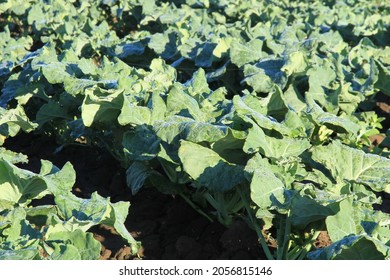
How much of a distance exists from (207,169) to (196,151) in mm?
103

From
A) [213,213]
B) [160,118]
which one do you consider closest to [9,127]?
[160,118]

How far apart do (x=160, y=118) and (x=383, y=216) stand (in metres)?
1.36

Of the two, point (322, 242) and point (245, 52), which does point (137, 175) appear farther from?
point (245, 52)

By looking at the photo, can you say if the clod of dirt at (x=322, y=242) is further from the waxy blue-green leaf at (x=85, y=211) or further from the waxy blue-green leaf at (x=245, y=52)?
the waxy blue-green leaf at (x=245, y=52)

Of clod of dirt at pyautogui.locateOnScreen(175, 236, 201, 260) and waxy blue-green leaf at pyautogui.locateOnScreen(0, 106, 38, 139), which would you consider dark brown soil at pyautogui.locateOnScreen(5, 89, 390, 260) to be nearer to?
clod of dirt at pyautogui.locateOnScreen(175, 236, 201, 260)

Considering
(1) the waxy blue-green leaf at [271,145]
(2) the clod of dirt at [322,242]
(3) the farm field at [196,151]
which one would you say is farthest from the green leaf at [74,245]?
(2) the clod of dirt at [322,242]

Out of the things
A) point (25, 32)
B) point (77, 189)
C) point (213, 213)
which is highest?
point (213, 213)

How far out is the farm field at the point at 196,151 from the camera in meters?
2.70

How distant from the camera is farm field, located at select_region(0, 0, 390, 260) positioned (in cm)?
270

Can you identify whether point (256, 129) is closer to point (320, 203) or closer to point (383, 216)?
point (320, 203)

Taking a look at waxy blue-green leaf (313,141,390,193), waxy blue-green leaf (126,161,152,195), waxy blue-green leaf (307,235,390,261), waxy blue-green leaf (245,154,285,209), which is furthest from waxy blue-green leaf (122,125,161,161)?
waxy blue-green leaf (307,235,390,261)

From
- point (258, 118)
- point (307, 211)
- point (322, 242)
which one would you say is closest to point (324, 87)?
point (322, 242)

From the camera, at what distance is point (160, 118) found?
350cm

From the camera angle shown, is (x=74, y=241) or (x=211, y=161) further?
(x=211, y=161)
